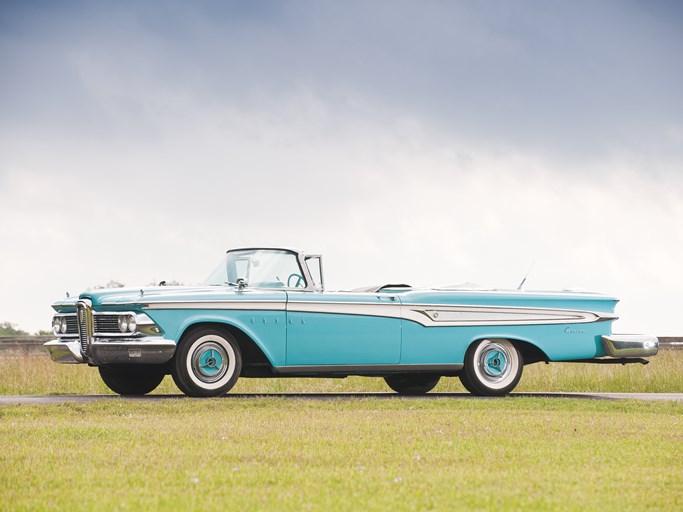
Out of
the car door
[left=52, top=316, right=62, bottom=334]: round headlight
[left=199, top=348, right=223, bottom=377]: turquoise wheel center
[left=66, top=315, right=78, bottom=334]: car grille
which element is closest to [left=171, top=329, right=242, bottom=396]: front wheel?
[left=199, top=348, right=223, bottom=377]: turquoise wheel center

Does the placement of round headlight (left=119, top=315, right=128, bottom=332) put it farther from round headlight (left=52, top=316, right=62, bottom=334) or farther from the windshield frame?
the windshield frame

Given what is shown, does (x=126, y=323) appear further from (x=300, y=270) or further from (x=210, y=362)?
(x=300, y=270)

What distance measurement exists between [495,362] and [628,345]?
76.6 inches

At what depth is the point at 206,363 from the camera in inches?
531

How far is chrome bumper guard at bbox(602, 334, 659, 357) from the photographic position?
50.8 feet

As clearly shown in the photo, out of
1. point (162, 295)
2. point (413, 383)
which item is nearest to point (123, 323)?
point (162, 295)

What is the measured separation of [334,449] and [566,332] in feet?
26.2

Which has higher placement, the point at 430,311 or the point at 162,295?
the point at 162,295

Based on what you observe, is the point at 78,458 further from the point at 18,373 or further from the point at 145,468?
the point at 18,373

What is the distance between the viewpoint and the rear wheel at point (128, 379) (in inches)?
592

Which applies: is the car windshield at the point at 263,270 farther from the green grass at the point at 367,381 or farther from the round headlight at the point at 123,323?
the green grass at the point at 367,381

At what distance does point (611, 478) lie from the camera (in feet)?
22.8

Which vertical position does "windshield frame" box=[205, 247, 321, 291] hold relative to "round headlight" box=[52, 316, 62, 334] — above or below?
above

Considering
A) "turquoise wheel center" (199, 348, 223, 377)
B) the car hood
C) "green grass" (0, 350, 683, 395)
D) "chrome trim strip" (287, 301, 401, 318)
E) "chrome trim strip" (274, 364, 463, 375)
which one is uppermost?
the car hood
